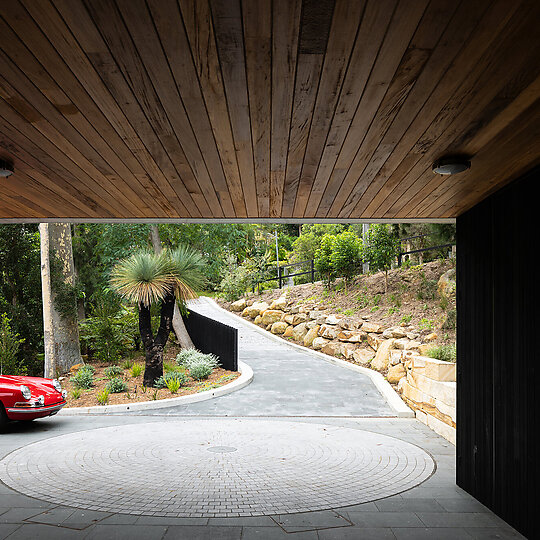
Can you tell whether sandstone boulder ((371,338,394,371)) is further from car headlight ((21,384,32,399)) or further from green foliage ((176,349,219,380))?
car headlight ((21,384,32,399))

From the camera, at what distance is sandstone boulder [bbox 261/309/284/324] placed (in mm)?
19734

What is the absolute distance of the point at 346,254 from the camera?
17875 mm

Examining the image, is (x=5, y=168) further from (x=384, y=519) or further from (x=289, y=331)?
(x=289, y=331)

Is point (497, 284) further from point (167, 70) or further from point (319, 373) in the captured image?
point (319, 373)

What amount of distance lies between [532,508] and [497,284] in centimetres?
189

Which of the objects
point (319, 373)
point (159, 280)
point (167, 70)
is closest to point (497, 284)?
point (167, 70)

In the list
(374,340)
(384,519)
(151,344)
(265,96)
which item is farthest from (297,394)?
(265,96)

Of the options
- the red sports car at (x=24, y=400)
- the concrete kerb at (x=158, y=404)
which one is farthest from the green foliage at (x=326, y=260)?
the red sports car at (x=24, y=400)

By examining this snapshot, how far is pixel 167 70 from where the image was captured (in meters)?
2.50

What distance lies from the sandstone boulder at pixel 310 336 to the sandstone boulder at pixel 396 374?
5180 millimetres

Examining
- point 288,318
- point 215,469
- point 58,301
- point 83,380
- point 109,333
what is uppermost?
point 58,301

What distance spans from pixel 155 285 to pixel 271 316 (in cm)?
960

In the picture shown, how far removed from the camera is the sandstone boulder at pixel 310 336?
16.3m

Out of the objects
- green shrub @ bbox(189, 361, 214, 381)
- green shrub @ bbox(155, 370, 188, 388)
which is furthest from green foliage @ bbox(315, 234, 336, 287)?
green shrub @ bbox(155, 370, 188, 388)
